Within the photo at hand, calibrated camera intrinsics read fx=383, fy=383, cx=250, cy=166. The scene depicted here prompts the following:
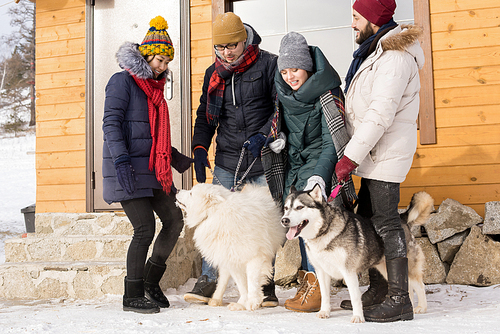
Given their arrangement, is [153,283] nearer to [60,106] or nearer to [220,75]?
[220,75]

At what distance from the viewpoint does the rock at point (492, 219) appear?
150 inches

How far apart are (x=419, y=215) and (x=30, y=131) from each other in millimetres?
29632

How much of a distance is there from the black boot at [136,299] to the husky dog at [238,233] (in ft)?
1.72

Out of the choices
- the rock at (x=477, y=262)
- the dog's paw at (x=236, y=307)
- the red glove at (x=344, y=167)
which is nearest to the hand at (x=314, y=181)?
the red glove at (x=344, y=167)

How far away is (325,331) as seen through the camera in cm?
226

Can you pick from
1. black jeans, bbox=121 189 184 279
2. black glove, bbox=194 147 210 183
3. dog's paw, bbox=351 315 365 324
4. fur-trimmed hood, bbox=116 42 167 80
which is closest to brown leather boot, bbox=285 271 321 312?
dog's paw, bbox=351 315 365 324

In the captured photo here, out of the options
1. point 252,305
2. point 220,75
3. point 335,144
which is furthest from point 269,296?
point 220,75

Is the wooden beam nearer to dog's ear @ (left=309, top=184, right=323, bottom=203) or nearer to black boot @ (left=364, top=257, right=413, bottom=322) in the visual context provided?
black boot @ (left=364, top=257, right=413, bottom=322)

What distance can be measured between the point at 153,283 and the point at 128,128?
129 centimetres

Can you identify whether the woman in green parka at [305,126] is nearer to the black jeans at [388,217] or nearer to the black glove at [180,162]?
the black jeans at [388,217]

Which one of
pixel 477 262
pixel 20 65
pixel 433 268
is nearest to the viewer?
pixel 477 262

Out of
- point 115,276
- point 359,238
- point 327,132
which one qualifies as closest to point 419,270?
point 359,238

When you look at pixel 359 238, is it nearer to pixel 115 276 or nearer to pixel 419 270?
pixel 419 270

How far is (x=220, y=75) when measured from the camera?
3336mm
